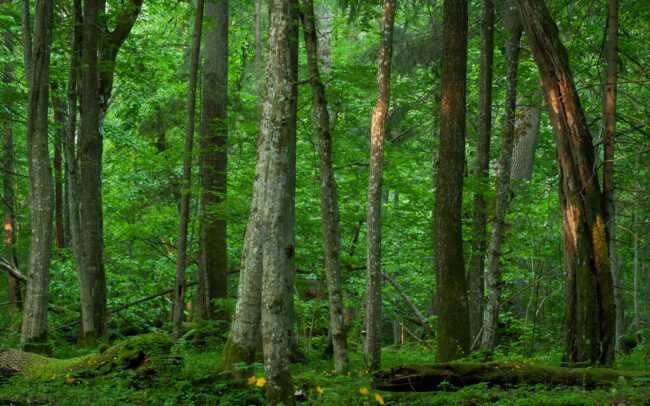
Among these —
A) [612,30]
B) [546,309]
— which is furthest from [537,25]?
[546,309]

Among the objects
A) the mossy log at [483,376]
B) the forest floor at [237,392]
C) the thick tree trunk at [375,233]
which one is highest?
the thick tree trunk at [375,233]

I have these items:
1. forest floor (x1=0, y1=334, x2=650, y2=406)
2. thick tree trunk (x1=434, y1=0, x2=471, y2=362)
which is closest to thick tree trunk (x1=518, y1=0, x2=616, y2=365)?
forest floor (x1=0, y1=334, x2=650, y2=406)

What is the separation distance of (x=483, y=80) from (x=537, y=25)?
3.43m

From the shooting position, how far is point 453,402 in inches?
203

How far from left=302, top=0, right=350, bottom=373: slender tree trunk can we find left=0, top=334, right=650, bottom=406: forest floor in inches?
44.5

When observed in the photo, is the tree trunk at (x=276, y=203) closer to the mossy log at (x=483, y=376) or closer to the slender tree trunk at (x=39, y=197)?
the mossy log at (x=483, y=376)

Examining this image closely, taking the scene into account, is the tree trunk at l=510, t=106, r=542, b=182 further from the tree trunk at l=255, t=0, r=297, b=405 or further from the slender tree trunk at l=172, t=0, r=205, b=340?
the tree trunk at l=255, t=0, r=297, b=405

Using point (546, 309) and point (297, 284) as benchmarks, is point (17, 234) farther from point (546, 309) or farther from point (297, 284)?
point (546, 309)

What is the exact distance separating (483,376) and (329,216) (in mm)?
3425

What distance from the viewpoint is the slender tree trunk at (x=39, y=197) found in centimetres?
832

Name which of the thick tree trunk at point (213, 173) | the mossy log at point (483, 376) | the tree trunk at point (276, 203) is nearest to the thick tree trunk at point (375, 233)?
the mossy log at point (483, 376)

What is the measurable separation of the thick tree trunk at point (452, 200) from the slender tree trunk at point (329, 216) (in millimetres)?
1893

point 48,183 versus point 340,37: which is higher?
point 340,37

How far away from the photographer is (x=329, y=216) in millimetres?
8266
